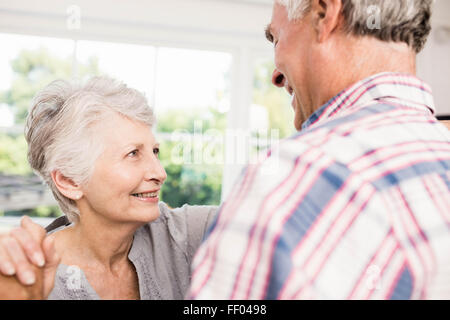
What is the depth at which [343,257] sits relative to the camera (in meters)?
0.45

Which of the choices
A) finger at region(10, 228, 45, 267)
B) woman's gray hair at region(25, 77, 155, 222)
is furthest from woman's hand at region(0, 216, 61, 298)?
woman's gray hair at region(25, 77, 155, 222)

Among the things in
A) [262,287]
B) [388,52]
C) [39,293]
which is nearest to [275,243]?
[262,287]

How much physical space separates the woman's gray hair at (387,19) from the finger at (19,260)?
1.95ft

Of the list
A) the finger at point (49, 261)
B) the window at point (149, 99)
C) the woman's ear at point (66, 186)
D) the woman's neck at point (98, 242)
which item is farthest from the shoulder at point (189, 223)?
the window at point (149, 99)

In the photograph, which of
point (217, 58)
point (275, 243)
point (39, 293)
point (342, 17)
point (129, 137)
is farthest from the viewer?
point (217, 58)

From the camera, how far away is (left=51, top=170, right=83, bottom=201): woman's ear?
1182 mm

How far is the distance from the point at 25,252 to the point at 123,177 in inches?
17.7

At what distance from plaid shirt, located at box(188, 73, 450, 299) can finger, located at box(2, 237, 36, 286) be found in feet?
1.12

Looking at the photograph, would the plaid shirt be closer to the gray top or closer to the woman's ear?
the gray top

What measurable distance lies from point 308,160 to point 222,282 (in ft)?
0.50

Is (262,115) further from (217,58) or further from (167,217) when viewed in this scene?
(167,217)

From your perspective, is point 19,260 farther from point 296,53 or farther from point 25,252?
point 296,53

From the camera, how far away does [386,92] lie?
1.93 ft
